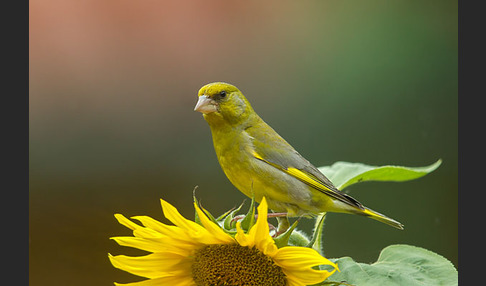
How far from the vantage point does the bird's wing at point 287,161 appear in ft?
3.32

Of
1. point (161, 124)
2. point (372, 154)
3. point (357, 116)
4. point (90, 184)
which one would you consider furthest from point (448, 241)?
point (90, 184)

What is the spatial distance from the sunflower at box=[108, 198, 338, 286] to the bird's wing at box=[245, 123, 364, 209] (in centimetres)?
23

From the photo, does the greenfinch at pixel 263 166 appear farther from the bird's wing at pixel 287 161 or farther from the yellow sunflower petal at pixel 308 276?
the yellow sunflower petal at pixel 308 276

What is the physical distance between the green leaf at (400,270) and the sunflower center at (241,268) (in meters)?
0.08

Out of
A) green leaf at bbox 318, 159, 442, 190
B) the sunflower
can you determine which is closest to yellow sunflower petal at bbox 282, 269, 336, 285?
the sunflower

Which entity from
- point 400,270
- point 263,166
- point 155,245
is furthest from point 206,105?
point 400,270

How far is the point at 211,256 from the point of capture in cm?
83

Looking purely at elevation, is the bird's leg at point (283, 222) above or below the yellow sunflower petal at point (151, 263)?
above

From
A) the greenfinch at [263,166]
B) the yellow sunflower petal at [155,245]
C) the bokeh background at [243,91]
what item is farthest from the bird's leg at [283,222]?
the bokeh background at [243,91]

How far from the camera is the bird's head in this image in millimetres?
1002

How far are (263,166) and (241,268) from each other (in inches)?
11.0

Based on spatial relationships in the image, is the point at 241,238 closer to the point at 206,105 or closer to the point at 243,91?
the point at 206,105

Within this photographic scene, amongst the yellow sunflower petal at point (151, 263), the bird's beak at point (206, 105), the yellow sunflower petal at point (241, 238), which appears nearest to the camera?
the yellow sunflower petal at point (241, 238)

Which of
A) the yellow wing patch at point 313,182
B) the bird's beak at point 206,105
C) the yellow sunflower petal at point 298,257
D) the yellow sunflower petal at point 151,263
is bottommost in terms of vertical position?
the yellow sunflower petal at point 151,263
